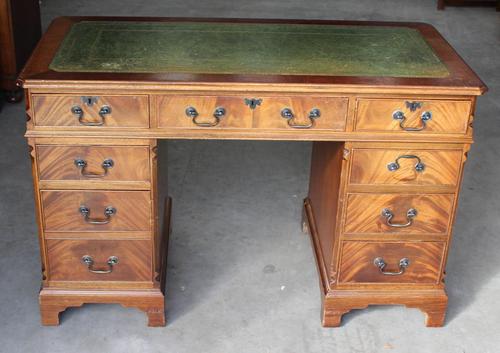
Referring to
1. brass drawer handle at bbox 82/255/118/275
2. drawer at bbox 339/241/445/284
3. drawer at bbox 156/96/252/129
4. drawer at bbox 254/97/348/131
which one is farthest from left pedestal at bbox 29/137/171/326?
drawer at bbox 339/241/445/284

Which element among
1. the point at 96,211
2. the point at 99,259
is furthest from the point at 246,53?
the point at 99,259

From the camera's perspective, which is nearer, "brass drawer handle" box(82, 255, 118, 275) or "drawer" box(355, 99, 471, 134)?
"drawer" box(355, 99, 471, 134)

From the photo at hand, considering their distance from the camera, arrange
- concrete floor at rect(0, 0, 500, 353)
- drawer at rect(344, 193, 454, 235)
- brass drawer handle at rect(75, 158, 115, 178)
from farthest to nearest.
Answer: concrete floor at rect(0, 0, 500, 353)
drawer at rect(344, 193, 454, 235)
brass drawer handle at rect(75, 158, 115, 178)

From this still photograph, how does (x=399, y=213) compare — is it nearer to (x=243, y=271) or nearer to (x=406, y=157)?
(x=406, y=157)

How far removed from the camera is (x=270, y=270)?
3012 millimetres

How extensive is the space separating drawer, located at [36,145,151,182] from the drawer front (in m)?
0.68

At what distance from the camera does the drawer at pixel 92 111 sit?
2.29 m

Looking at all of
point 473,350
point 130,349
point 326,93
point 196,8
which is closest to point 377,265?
point 473,350

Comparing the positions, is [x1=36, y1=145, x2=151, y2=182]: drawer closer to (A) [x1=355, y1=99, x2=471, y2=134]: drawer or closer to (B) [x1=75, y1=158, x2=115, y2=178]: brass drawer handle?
(B) [x1=75, y1=158, x2=115, y2=178]: brass drawer handle

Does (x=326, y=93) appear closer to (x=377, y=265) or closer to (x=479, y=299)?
(x=377, y=265)

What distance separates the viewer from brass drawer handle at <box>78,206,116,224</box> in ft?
8.14

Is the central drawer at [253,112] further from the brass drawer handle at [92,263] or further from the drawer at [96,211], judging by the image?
the brass drawer handle at [92,263]

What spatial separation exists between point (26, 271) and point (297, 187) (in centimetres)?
134

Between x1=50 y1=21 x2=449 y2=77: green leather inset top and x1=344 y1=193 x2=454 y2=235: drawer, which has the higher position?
x1=50 y1=21 x2=449 y2=77: green leather inset top
